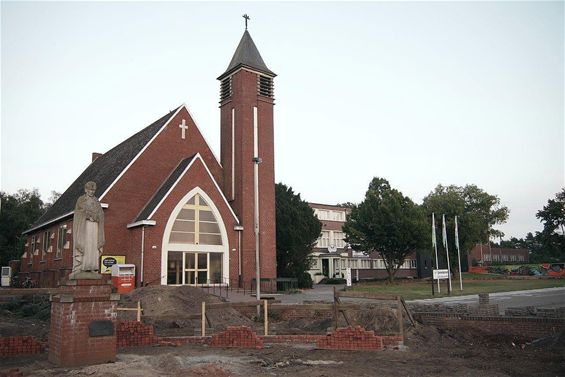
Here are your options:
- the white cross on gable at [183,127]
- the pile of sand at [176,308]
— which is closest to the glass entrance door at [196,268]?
the pile of sand at [176,308]

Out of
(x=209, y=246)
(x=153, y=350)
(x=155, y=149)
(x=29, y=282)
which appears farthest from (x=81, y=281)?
(x=29, y=282)

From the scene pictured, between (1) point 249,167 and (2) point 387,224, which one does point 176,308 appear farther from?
(2) point 387,224

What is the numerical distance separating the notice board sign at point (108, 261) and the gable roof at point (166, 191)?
218 centimetres

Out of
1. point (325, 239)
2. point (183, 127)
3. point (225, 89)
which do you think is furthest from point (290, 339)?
point (325, 239)

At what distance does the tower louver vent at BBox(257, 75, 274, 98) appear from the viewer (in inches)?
1423

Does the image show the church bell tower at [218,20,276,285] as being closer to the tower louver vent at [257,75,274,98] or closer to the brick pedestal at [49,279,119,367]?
the tower louver vent at [257,75,274,98]

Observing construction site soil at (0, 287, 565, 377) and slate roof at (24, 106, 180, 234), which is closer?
construction site soil at (0, 287, 565, 377)

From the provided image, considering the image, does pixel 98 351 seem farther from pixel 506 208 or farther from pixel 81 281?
pixel 506 208

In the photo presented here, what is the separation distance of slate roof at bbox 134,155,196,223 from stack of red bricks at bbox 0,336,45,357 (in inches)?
700

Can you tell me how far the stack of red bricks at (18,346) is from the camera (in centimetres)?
1135

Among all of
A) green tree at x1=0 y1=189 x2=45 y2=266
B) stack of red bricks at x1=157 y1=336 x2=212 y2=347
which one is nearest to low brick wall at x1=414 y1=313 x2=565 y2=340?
stack of red bricks at x1=157 y1=336 x2=212 y2=347

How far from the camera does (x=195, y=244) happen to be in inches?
1223

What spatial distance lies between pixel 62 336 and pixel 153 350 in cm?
290

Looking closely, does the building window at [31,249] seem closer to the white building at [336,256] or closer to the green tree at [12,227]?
the green tree at [12,227]
